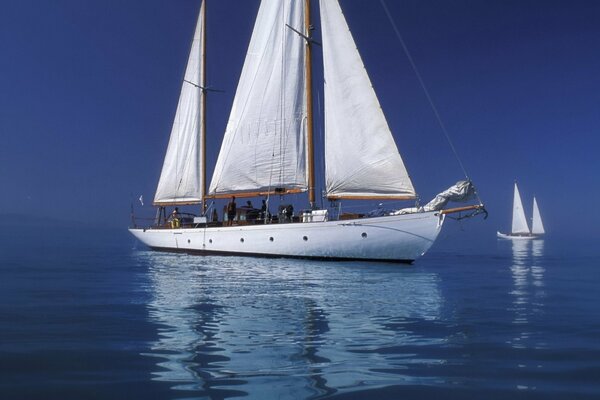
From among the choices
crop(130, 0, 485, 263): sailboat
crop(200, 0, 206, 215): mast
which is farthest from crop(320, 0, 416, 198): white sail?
crop(200, 0, 206, 215): mast

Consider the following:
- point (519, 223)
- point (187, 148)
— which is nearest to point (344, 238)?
point (187, 148)

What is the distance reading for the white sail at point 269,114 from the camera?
2973cm

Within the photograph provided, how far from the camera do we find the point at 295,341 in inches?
301

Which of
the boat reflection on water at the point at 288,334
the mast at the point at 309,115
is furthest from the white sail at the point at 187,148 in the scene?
the boat reflection on water at the point at 288,334

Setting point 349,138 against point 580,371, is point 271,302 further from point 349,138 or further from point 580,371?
point 349,138

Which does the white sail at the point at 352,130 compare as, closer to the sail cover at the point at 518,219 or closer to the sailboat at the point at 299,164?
the sailboat at the point at 299,164

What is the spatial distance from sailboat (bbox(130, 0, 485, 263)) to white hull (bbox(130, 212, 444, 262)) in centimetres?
5

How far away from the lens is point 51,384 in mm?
5484

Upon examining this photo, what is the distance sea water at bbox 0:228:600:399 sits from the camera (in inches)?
214

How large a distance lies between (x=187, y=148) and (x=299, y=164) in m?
13.2

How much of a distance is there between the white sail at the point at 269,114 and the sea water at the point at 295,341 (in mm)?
14964

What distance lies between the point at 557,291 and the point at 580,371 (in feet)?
35.0

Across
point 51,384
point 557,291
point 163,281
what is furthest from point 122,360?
point 557,291

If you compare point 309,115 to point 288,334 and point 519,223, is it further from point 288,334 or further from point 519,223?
point 519,223
